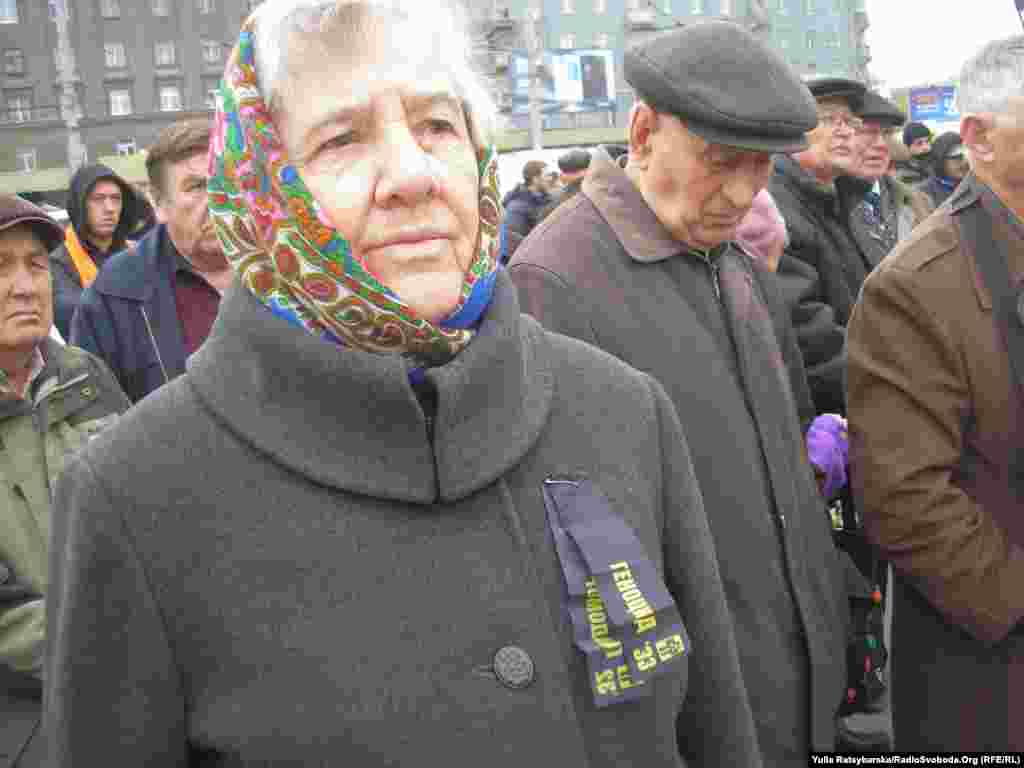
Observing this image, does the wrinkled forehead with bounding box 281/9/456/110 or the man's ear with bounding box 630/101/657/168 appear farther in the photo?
the man's ear with bounding box 630/101/657/168

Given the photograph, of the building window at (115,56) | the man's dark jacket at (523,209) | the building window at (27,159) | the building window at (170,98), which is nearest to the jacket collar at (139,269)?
the man's dark jacket at (523,209)

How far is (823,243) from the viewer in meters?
3.53

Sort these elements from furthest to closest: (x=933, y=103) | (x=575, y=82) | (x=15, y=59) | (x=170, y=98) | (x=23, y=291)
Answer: (x=170, y=98)
(x=15, y=59)
(x=575, y=82)
(x=933, y=103)
(x=23, y=291)

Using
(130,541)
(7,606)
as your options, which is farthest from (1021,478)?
(7,606)

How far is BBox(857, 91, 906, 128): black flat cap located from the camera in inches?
147

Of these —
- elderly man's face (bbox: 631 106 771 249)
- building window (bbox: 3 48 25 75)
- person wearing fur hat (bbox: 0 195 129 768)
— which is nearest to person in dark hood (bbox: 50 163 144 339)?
person wearing fur hat (bbox: 0 195 129 768)

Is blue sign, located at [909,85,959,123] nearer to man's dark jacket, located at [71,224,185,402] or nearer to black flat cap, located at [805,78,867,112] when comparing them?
black flat cap, located at [805,78,867,112]

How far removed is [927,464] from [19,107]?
51277 mm

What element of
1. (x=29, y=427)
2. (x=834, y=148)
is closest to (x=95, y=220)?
(x=29, y=427)

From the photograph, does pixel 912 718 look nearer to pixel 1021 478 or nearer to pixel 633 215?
pixel 1021 478

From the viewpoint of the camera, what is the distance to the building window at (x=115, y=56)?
157ft

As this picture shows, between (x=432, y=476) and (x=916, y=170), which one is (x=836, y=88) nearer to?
(x=432, y=476)

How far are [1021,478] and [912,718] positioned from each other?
681 millimetres

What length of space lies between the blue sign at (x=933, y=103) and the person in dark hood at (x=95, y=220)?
69.2 feet
